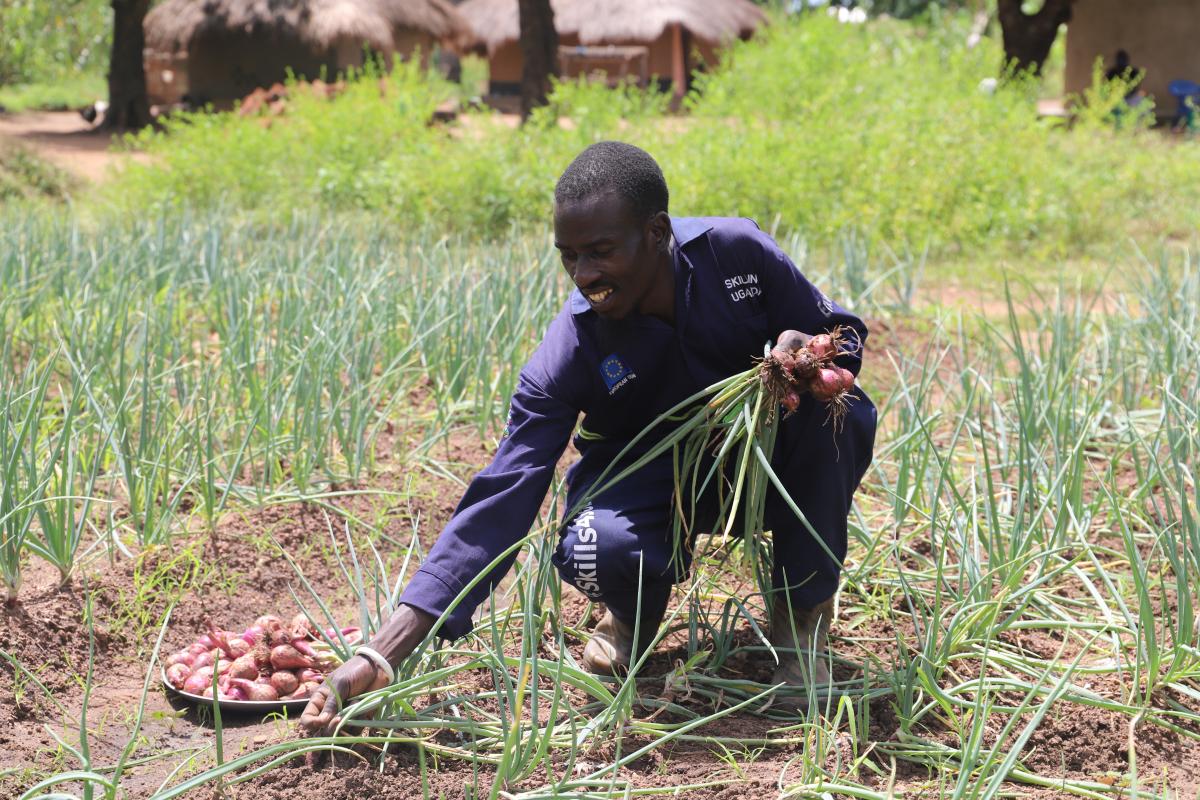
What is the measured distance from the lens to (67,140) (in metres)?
14.7

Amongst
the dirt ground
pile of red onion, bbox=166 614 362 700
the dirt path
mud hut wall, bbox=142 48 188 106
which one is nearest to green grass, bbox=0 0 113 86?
the dirt path

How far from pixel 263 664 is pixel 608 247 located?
3.20 feet

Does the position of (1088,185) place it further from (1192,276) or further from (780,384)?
(780,384)

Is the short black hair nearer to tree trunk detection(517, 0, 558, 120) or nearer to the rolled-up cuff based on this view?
the rolled-up cuff

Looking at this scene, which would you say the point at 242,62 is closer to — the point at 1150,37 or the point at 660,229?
the point at 1150,37

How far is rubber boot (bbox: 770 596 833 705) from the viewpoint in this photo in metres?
2.14

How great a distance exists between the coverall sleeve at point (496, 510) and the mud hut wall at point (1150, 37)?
1372cm

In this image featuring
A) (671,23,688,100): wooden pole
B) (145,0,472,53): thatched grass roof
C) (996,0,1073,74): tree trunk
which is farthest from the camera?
(671,23,688,100): wooden pole

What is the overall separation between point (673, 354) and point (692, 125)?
5.12m

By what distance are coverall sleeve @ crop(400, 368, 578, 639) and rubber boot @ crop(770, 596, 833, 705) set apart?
0.49 metres

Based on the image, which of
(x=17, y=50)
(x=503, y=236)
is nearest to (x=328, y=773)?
(x=503, y=236)

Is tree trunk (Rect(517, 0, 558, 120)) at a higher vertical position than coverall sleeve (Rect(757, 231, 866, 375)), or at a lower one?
higher

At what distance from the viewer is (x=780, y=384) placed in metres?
1.89

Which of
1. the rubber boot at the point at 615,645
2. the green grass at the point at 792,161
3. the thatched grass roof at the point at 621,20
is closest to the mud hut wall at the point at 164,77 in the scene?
the thatched grass roof at the point at 621,20
